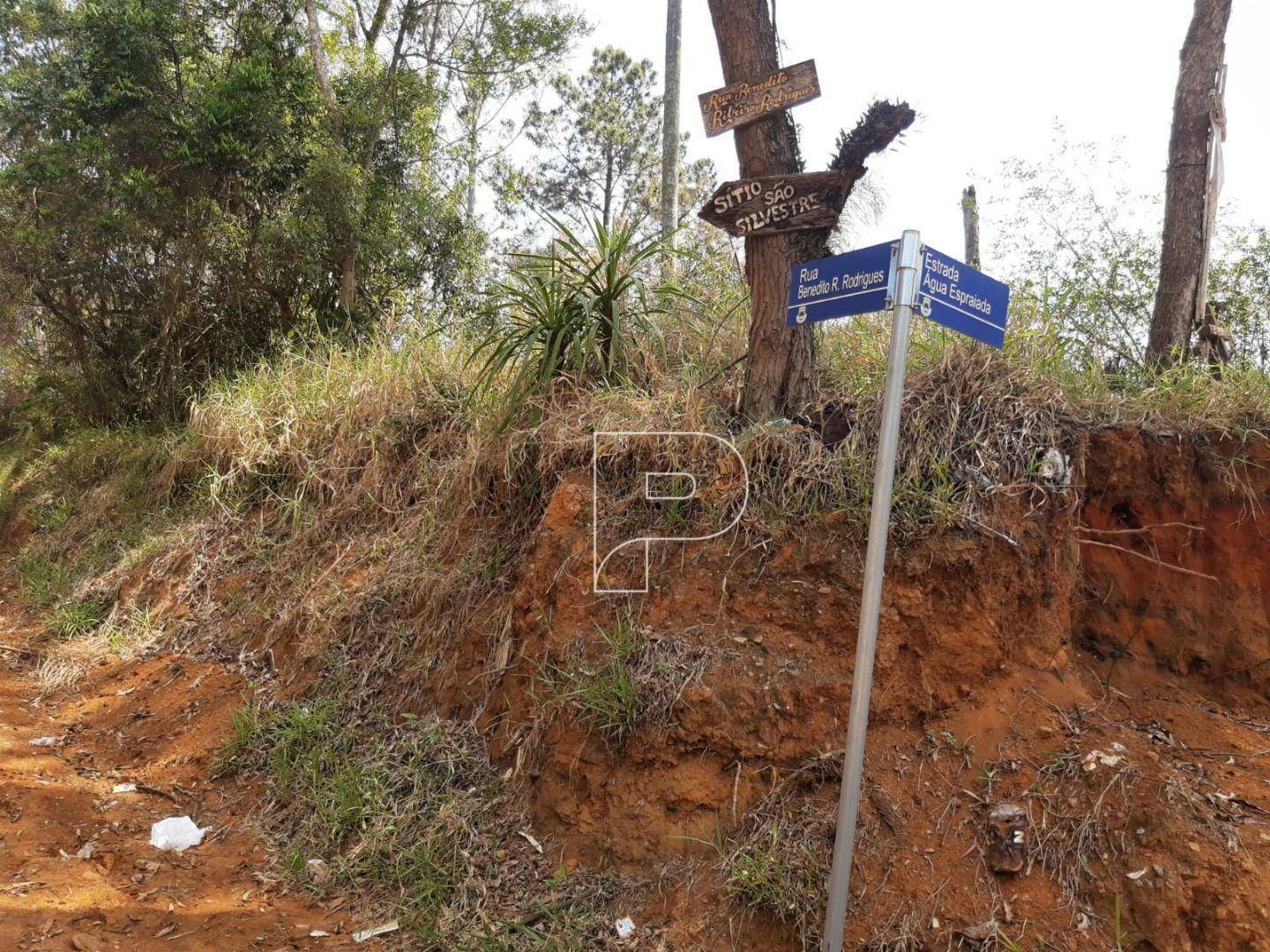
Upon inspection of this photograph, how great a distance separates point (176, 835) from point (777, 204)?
12.9 feet

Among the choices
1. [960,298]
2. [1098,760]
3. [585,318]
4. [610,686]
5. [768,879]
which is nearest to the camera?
[960,298]

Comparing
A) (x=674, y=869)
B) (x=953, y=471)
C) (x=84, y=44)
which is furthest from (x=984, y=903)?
(x=84, y=44)

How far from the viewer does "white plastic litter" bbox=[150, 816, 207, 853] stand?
3.80 metres

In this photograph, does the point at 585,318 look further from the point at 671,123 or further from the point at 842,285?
the point at 671,123

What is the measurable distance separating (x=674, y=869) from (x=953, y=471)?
1.97m

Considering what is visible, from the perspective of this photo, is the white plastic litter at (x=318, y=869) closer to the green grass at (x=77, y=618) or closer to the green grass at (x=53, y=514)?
the green grass at (x=77, y=618)

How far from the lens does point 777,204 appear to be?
3.76 meters

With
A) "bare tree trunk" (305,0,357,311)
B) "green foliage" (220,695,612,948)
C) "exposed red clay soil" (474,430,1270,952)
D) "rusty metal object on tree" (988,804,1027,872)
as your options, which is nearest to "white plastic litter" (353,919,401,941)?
"green foliage" (220,695,612,948)

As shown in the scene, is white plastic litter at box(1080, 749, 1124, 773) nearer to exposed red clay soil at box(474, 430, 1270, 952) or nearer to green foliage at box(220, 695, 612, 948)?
exposed red clay soil at box(474, 430, 1270, 952)

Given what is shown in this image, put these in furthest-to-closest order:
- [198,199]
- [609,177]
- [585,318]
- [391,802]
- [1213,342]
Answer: [609,177]
[198,199]
[1213,342]
[585,318]
[391,802]

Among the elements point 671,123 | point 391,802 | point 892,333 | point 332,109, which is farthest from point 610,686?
point 671,123

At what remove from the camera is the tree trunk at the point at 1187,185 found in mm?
5277

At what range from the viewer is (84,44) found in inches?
313

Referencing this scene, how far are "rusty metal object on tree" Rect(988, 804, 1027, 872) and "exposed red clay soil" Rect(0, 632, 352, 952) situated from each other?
242 cm
